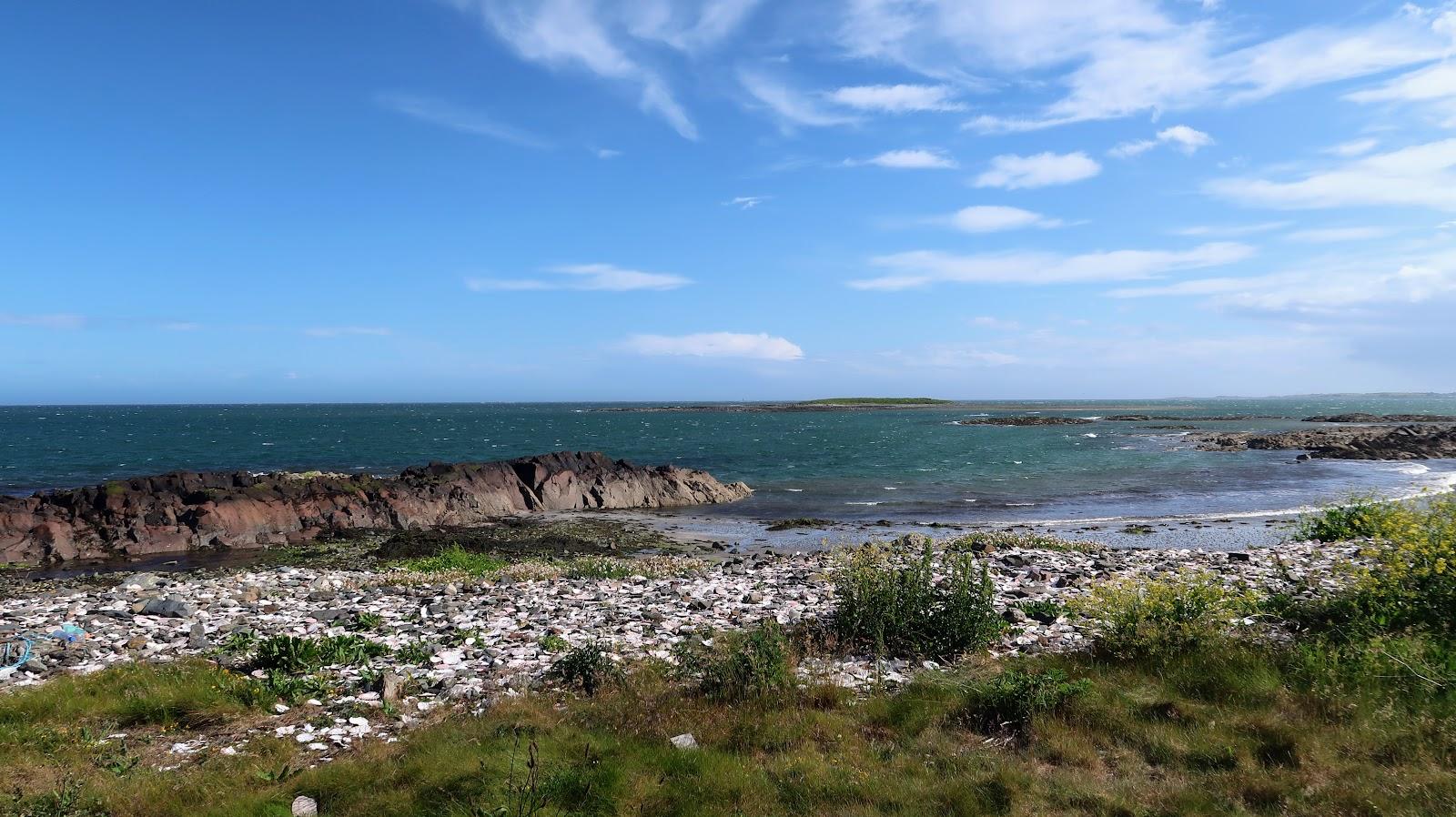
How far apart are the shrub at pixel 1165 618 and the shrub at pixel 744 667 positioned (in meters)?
4.23

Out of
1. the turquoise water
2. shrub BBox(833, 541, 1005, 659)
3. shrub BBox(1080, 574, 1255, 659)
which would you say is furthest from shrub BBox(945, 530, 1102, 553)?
shrub BBox(1080, 574, 1255, 659)

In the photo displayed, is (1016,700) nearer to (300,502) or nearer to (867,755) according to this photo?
(867,755)

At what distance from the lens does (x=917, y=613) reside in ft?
34.7

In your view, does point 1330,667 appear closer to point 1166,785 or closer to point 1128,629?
point 1128,629

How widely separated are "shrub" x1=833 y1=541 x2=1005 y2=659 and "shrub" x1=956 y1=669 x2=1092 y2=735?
6.23 ft

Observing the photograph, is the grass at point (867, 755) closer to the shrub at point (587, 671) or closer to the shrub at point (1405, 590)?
the shrub at point (587, 671)

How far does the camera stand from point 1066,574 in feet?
51.7

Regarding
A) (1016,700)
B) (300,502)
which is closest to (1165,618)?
(1016,700)

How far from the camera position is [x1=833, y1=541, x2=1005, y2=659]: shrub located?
33.2 feet

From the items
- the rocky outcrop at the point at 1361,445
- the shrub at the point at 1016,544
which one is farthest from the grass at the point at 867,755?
the rocky outcrop at the point at 1361,445

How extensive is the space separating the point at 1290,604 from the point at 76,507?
35.9 m

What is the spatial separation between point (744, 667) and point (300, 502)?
27559 mm

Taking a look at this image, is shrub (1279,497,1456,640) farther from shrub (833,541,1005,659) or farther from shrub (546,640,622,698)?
shrub (546,640,622,698)

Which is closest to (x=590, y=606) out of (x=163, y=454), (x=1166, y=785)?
(x=1166, y=785)
